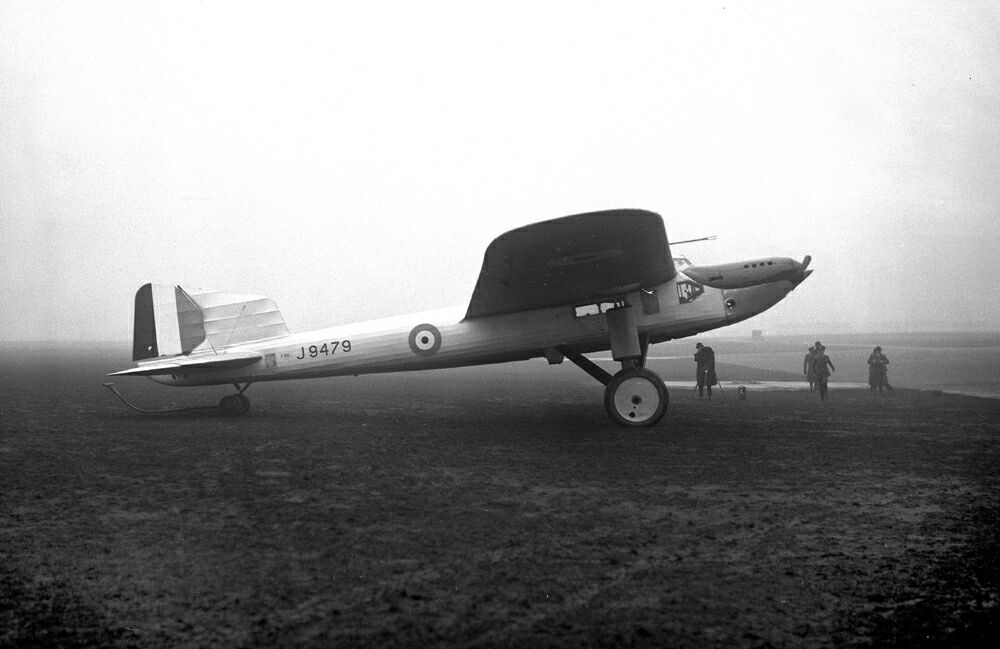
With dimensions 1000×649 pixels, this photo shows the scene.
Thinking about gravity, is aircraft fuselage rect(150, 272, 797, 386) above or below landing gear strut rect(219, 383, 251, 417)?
above

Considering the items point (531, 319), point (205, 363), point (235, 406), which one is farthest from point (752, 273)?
point (235, 406)

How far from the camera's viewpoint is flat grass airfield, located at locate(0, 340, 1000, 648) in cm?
291

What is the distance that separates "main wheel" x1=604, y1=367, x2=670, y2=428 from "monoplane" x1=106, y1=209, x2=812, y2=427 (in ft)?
0.05

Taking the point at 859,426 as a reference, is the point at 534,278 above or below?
above

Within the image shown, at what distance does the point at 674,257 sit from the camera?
9.76m

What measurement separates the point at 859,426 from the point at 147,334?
11.8 metres

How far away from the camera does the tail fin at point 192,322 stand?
1098 centimetres

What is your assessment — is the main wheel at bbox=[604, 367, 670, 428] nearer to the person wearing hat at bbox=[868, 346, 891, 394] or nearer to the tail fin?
the tail fin

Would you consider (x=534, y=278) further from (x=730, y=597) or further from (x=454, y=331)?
(x=730, y=597)

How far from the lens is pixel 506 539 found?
4.20 m

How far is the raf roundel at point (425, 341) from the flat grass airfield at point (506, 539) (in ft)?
5.09

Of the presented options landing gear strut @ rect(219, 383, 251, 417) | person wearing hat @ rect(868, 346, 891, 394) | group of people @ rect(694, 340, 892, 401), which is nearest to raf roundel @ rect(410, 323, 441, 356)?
landing gear strut @ rect(219, 383, 251, 417)

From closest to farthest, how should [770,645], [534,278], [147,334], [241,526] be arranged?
[770,645] → [241,526] → [534,278] → [147,334]

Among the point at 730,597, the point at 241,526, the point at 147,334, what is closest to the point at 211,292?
the point at 147,334
